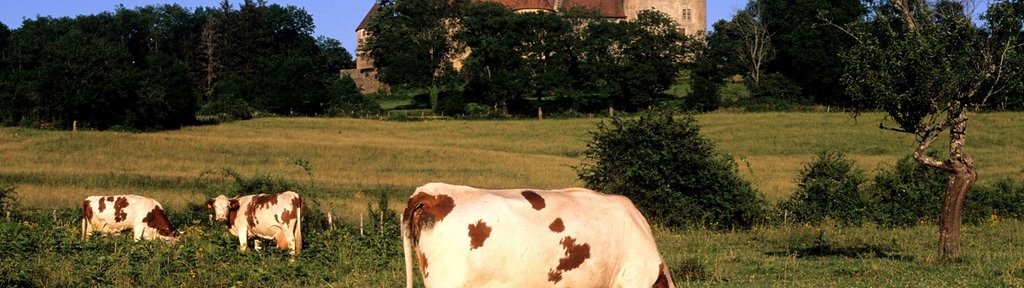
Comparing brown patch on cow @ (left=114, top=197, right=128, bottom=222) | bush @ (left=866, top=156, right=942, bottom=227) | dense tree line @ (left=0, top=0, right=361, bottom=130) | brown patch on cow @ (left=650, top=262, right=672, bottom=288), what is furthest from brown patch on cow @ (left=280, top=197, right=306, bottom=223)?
dense tree line @ (left=0, top=0, right=361, bottom=130)

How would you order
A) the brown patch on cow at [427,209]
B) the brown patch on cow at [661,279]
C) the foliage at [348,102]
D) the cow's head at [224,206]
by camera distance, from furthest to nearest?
the foliage at [348,102] → the cow's head at [224,206] → the brown patch on cow at [661,279] → the brown patch on cow at [427,209]

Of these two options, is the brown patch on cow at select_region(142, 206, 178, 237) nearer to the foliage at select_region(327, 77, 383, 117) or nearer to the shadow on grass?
the shadow on grass

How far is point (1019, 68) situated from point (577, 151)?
5350 centimetres

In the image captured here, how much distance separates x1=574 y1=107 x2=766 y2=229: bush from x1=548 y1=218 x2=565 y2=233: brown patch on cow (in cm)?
2101

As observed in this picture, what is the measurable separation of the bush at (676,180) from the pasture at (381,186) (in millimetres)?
2372

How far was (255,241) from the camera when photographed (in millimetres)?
21578

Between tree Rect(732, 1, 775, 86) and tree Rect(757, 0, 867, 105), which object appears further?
tree Rect(732, 1, 775, 86)

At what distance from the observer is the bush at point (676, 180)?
30.0 metres

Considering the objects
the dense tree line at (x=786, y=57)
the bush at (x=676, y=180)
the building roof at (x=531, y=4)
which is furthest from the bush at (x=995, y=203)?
the building roof at (x=531, y=4)

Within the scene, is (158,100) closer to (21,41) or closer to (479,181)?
(479,181)

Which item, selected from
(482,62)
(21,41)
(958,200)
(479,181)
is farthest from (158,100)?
(958,200)

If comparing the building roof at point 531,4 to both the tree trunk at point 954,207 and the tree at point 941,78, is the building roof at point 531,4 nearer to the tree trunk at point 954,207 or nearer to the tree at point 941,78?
the tree at point 941,78

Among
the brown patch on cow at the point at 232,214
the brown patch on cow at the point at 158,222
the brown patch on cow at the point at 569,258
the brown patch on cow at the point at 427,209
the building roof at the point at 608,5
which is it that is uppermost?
the building roof at the point at 608,5

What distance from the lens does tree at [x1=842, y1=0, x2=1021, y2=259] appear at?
59.4 feet
